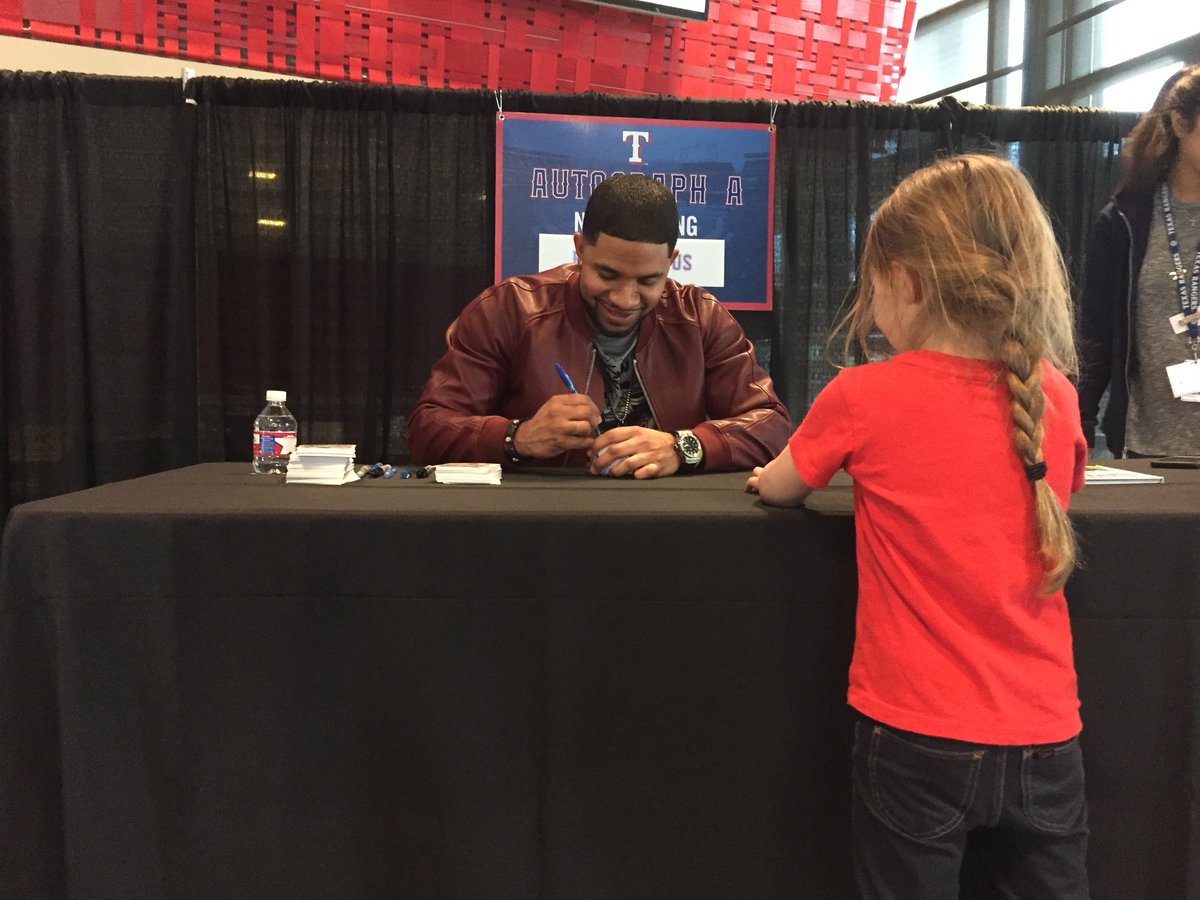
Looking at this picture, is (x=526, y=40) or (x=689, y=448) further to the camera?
(x=526, y=40)

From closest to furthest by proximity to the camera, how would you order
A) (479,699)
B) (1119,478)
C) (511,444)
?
(479,699)
(1119,478)
(511,444)

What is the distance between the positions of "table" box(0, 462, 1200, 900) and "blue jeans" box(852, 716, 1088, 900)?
18 centimetres

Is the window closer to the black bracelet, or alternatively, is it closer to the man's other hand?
the man's other hand

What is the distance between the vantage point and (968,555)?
33.5 inches

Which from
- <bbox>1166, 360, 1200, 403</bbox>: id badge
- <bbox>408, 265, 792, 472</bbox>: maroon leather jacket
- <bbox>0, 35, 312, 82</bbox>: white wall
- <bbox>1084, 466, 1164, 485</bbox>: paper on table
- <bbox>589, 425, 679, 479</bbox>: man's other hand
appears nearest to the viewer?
<bbox>1084, 466, 1164, 485</bbox>: paper on table

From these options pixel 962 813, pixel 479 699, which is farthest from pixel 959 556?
pixel 479 699

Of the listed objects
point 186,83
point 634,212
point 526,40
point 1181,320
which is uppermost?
point 526,40

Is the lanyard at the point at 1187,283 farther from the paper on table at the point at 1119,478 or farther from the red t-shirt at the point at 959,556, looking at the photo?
the red t-shirt at the point at 959,556

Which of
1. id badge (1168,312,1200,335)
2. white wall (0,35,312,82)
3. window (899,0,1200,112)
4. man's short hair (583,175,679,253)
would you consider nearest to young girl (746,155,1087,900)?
man's short hair (583,175,679,253)

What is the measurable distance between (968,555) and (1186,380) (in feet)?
4.19

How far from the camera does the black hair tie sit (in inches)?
32.9

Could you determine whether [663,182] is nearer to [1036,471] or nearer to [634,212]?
[634,212]

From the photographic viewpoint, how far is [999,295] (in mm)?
863

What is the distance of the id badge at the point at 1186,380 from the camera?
68.8 inches
